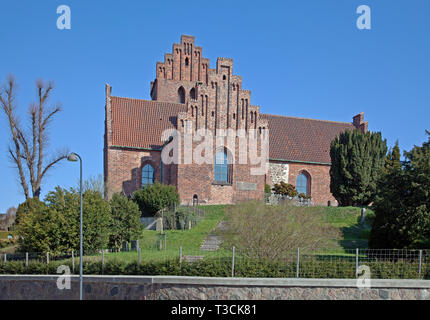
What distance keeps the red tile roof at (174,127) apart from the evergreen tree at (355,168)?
243 inches

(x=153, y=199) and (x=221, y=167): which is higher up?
(x=221, y=167)

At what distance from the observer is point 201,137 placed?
3444 centimetres

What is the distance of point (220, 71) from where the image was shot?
117ft

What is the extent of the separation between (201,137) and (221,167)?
296 centimetres

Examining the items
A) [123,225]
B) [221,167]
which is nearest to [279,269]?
[123,225]

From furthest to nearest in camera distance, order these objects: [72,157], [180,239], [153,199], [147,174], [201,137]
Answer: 1. [147,174]
2. [201,137]
3. [153,199]
4. [180,239]
5. [72,157]

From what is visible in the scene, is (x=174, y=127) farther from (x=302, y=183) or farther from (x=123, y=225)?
(x=123, y=225)

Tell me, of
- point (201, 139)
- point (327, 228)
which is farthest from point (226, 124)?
point (327, 228)

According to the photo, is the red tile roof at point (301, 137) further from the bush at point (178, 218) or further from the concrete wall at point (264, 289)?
the concrete wall at point (264, 289)

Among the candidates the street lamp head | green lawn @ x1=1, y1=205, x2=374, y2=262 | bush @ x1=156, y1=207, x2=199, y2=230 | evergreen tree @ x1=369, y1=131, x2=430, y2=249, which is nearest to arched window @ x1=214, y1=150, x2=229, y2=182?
green lawn @ x1=1, y1=205, x2=374, y2=262

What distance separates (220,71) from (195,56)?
11.9 metres

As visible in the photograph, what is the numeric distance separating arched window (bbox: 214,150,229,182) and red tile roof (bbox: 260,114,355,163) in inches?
244

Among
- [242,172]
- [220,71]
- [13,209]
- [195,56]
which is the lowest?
[13,209]
